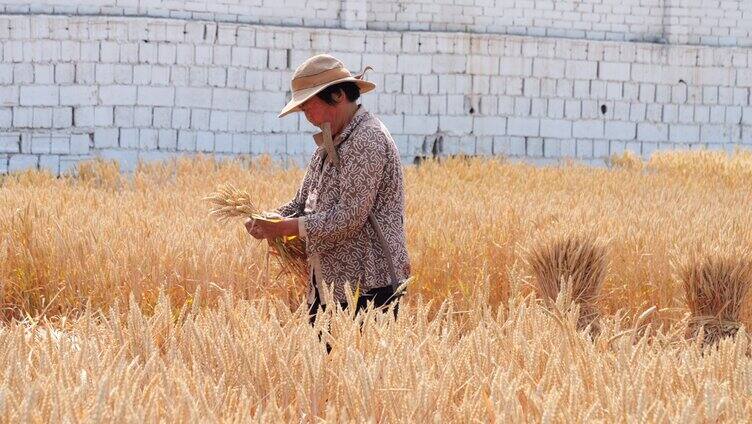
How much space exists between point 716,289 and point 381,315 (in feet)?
6.43

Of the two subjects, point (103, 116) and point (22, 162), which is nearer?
point (22, 162)

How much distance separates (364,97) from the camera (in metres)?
15.8

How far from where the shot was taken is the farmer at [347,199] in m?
4.16

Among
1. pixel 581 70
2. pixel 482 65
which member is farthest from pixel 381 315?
pixel 581 70

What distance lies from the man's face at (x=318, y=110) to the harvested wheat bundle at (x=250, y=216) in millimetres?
437

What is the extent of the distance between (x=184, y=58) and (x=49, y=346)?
1202 centimetres

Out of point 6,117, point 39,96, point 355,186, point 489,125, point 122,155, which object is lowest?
point 122,155

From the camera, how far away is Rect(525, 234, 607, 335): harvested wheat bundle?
4.95m

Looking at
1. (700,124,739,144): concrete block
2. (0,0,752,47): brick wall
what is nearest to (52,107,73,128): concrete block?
(0,0,752,47): brick wall

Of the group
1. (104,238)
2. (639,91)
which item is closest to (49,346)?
(104,238)

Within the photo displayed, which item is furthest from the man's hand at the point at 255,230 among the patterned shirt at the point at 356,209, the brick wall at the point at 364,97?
the brick wall at the point at 364,97

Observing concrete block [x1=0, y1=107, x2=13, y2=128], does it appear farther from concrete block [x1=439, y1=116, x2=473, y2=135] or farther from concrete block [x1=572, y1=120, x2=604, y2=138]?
concrete block [x1=572, y1=120, x2=604, y2=138]

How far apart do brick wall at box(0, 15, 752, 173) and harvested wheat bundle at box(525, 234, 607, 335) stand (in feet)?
32.5

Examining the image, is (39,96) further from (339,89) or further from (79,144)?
(339,89)
